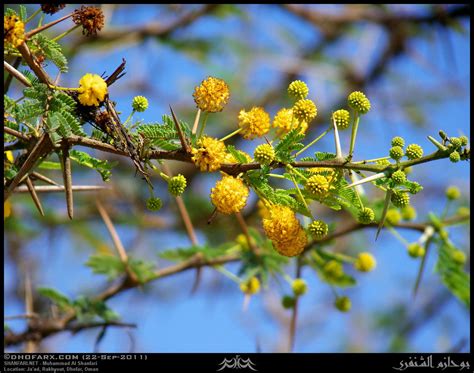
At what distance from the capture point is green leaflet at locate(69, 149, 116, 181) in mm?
2068

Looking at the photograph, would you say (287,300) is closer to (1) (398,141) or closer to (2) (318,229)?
(2) (318,229)

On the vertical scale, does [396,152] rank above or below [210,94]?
below

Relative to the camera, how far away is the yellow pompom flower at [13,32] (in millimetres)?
1592

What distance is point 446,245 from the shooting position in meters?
3.10

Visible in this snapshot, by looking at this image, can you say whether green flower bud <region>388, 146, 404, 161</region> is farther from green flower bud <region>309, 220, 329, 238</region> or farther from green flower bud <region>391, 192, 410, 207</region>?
green flower bud <region>309, 220, 329, 238</region>

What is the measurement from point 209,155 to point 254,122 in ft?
0.78

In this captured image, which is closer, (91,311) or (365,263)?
(91,311)

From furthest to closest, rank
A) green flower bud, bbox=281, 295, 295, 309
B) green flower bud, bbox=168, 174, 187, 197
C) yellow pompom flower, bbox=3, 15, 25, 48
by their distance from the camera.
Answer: green flower bud, bbox=281, 295, 295, 309 → green flower bud, bbox=168, 174, 187, 197 → yellow pompom flower, bbox=3, 15, 25, 48

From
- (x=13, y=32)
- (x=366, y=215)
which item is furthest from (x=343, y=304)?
(x=13, y=32)

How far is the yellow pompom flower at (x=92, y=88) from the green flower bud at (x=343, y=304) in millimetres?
1914

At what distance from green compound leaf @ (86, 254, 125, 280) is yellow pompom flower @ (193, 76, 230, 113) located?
1.61m

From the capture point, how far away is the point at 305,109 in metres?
1.88

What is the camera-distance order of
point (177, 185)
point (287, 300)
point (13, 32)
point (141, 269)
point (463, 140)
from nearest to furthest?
point (13, 32)
point (463, 140)
point (177, 185)
point (141, 269)
point (287, 300)

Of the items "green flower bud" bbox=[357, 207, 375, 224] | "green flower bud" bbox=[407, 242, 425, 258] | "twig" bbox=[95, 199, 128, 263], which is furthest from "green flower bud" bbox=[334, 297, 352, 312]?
"green flower bud" bbox=[357, 207, 375, 224]
